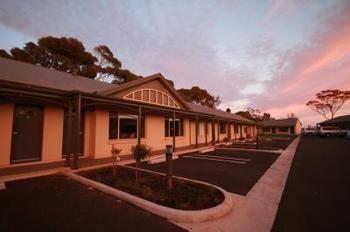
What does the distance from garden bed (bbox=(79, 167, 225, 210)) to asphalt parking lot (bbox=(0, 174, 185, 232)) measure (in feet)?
1.79

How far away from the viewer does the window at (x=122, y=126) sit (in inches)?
401

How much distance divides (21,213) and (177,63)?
17.3m

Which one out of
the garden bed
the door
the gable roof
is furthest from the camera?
the gable roof

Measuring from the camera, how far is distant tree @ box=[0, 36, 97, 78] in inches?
802

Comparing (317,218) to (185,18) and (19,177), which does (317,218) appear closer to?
(19,177)

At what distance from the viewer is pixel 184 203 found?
3.88 metres

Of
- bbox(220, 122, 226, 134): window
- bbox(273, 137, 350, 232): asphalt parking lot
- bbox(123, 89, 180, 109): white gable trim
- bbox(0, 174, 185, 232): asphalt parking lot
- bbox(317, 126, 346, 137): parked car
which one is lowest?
bbox(273, 137, 350, 232): asphalt parking lot

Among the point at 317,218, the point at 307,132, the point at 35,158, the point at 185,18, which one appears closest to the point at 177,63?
the point at 185,18

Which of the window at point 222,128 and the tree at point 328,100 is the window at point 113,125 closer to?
the window at point 222,128

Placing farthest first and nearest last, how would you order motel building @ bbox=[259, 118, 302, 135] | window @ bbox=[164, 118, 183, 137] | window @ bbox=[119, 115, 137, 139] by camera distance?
1. motel building @ bbox=[259, 118, 302, 135]
2. window @ bbox=[164, 118, 183, 137]
3. window @ bbox=[119, 115, 137, 139]

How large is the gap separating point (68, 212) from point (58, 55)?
23416 millimetres

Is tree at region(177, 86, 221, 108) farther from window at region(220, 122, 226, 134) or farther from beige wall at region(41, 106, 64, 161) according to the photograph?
beige wall at region(41, 106, 64, 161)

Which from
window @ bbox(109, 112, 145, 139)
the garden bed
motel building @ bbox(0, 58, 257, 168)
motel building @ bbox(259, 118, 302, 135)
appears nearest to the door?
motel building @ bbox(0, 58, 257, 168)

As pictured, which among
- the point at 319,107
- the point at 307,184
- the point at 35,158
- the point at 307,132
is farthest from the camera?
the point at 319,107
